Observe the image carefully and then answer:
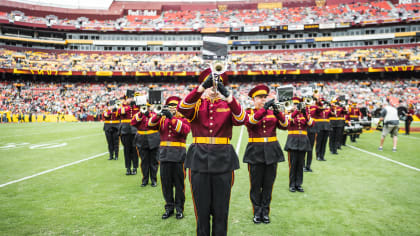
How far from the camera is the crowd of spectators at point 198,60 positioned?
4053 cm

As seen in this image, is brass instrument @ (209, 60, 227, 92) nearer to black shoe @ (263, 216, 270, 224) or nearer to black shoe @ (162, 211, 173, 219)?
black shoe @ (263, 216, 270, 224)

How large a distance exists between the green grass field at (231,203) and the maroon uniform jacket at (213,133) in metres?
1.55

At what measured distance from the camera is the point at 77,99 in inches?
1583

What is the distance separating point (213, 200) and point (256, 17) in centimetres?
5533

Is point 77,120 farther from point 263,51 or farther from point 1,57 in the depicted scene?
point 263,51

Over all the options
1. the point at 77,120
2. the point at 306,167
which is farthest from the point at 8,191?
the point at 77,120

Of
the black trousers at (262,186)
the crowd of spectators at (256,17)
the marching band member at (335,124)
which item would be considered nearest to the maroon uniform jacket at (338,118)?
the marching band member at (335,124)

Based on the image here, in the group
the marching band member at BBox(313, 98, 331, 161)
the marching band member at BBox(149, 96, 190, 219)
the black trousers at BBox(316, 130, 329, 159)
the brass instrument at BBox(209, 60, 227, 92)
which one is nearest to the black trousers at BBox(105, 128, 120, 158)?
the marching band member at BBox(149, 96, 190, 219)

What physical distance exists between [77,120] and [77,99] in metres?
5.70

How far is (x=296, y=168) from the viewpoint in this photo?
581 cm

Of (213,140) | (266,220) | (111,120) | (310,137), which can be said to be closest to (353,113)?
(310,137)

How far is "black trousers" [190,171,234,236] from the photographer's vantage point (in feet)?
9.12

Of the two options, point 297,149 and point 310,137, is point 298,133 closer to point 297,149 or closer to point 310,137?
point 297,149

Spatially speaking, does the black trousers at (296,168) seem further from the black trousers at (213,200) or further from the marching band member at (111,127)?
the marching band member at (111,127)
